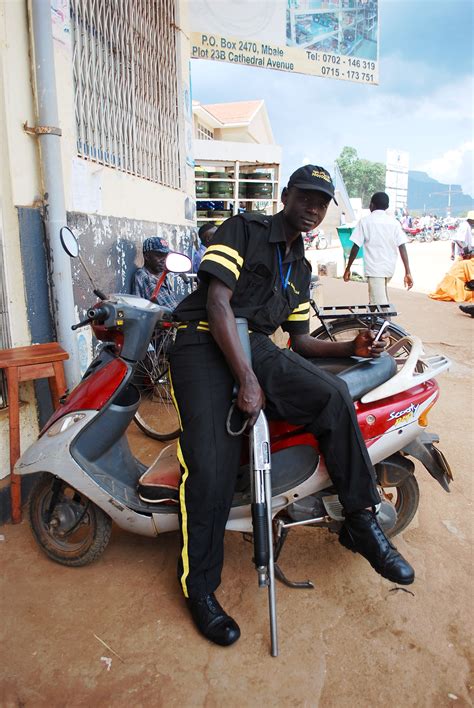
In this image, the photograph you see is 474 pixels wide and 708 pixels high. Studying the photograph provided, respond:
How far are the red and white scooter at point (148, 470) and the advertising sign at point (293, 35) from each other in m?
5.73

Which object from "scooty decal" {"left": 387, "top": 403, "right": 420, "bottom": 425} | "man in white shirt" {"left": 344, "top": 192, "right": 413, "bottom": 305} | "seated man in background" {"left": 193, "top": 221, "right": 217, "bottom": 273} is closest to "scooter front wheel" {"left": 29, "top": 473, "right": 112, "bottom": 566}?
"scooty decal" {"left": 387, "top": 403, "right": 420, "bottom": 425}

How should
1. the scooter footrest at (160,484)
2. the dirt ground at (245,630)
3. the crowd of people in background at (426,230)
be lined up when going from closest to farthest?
the dirt ground at (245,630) < the scooter footrest at (160,484) < the crowd of people in background at (426,230)

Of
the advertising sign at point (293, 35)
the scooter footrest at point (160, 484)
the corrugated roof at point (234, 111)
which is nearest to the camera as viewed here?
the scooter footrest at point (160, 484)

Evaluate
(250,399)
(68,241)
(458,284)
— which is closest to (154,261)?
(68,241)

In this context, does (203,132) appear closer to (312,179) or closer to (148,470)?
(312,179)

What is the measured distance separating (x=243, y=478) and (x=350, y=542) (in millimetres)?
512

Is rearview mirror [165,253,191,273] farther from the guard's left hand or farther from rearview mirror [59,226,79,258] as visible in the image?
the guard's left hand

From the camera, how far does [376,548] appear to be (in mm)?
2016

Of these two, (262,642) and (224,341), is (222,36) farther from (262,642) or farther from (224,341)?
(262,642)

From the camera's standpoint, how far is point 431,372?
7.39ft

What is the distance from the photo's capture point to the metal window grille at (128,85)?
3.67 metres

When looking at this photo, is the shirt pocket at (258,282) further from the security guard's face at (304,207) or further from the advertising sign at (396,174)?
the advertising sign at (396,174)

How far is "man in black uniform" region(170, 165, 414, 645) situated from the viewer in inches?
76.4

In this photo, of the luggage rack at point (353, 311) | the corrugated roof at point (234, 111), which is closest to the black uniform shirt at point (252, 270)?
the luggage rack at point (353, 311)
